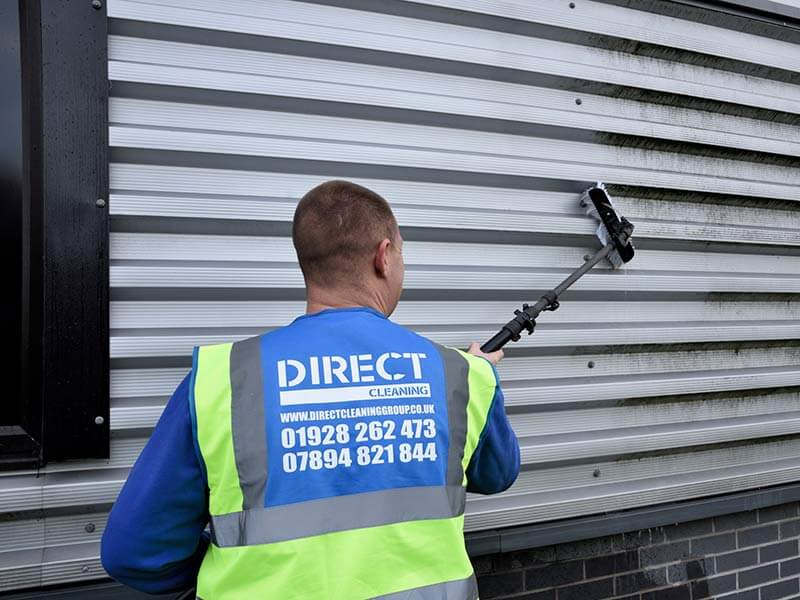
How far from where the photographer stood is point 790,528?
368 cm

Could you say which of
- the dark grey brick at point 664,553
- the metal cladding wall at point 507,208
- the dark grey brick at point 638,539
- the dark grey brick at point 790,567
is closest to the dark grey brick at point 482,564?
the metal cladding wall at point 507,208

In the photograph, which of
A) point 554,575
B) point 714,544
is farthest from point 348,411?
point 714,544

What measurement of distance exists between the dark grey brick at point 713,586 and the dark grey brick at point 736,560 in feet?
0.16

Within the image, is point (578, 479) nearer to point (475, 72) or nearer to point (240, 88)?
point (475, 72)

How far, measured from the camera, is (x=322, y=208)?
1.66 m

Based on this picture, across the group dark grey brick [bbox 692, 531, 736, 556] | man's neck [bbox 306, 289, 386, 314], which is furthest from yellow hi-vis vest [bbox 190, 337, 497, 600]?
dark grey brick [bbox 692, 531, 736, 556]

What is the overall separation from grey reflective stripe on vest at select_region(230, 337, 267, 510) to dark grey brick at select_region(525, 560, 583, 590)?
6.38ft

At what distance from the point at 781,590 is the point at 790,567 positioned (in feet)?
0.47

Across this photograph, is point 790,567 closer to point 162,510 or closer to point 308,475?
point 308,475

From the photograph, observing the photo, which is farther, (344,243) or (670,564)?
(670,564)

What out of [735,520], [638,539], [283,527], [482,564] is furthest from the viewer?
[735,520]

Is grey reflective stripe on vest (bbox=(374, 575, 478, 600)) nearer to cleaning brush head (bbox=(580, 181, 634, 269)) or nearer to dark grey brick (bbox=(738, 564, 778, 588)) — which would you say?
cleaning brush head (bbox=(580, 181, 634, 269))

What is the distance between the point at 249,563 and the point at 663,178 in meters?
2.71

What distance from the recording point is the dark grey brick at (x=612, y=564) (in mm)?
3053
